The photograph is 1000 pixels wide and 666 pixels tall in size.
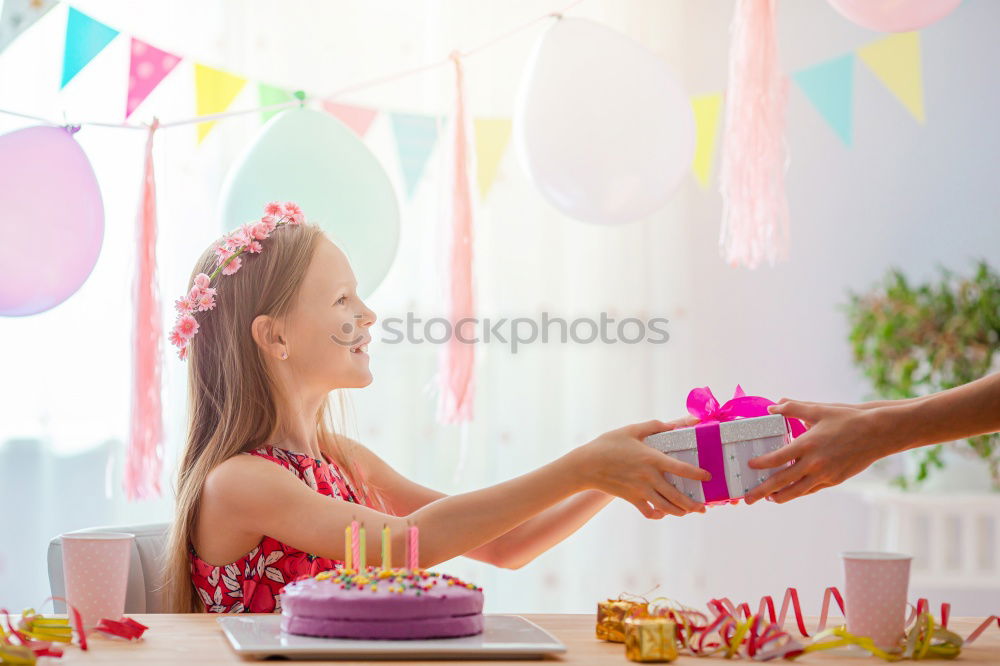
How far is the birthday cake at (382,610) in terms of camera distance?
87 centimetres

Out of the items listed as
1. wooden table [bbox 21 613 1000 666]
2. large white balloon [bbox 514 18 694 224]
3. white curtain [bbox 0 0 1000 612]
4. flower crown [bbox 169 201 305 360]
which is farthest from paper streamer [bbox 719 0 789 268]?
wooden table [bbox 21 613 1000 666]

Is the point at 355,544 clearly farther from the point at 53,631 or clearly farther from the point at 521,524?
the point at 521,524

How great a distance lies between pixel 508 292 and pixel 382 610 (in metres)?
1.80

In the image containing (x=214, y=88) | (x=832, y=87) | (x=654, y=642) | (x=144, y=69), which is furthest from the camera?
(x=832, y=87)

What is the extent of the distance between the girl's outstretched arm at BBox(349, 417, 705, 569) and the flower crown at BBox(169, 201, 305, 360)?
341 millimetres

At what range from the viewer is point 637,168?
1869 millimetres

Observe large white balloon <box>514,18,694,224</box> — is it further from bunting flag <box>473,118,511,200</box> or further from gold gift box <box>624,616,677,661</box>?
gold gift box <box>624,616,677,661</box>

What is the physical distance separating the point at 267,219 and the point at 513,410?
4.08 feet

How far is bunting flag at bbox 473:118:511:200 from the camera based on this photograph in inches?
93.2

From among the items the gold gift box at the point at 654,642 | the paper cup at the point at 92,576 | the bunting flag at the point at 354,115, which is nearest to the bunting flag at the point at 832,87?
the bunting flag at the point at 354,115

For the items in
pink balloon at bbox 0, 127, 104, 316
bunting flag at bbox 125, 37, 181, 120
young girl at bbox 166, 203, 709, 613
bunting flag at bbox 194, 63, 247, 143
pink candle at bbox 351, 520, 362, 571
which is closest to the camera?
pink candle at bbox 351, 520, 362, 571

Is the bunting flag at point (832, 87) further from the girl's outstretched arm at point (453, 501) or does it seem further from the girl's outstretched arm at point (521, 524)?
the girl's outstretched arm at point (453, 501)

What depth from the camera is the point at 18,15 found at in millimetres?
1856

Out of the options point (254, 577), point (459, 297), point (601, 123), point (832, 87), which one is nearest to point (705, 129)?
point (832, 87)
